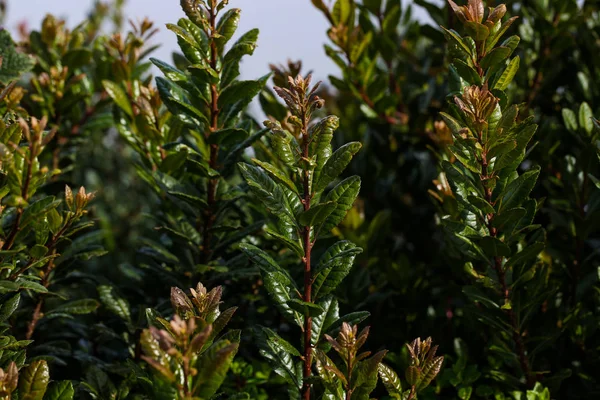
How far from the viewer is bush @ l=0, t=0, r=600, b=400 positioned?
4.74 feet

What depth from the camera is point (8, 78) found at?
6.27 feet

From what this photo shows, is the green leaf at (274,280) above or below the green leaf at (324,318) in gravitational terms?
above

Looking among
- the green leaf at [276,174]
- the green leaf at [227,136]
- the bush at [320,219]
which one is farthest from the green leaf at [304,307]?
the green leaf at [227,136]

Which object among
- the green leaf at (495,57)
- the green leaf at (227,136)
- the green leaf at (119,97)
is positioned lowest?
the green leaf at (227,136)

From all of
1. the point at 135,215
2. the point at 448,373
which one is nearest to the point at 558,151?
the point at 448,373

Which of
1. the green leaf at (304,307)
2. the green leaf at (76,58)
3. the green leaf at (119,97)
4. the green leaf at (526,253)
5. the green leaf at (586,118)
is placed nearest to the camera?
the green leaf at (304,307)

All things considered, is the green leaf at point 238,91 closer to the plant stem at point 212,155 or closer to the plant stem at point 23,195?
the plant stem at point 212,155

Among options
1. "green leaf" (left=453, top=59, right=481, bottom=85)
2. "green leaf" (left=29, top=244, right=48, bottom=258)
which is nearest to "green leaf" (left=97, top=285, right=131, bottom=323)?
"green leaf" (left=29, top=244, right=48, bottom=258)

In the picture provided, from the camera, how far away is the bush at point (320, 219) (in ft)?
4.74

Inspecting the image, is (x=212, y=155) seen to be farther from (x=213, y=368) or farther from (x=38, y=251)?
(x=213, y=368)

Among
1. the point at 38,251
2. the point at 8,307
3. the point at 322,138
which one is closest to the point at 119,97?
the point at 38,251

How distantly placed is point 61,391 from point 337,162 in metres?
0.77

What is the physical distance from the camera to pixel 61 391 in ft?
4.69

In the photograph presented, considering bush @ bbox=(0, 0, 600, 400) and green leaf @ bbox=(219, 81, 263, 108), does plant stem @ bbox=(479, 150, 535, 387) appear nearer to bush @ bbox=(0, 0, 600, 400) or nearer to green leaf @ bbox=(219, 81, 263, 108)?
bush @ bbox=(0, 0, 600, 400)
